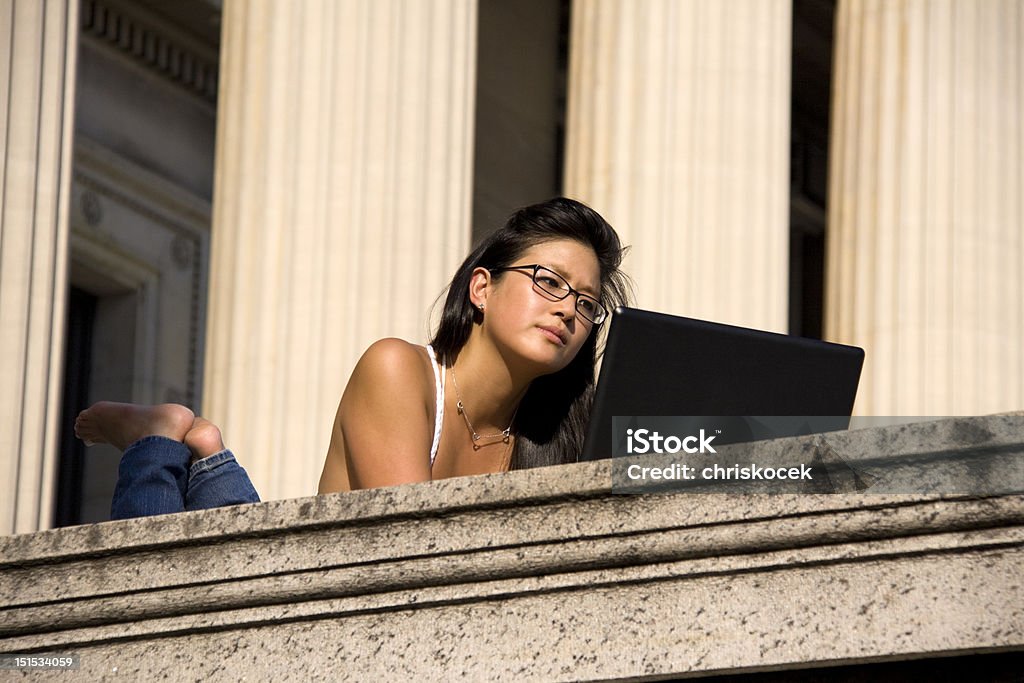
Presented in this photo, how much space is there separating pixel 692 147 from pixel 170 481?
10.0 meters

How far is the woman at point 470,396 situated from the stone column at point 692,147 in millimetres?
8108

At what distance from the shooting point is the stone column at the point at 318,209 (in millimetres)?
13945

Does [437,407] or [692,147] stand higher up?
[692,147]

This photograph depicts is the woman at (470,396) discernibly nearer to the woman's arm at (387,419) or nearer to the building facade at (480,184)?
the woman's arm at (387,419)

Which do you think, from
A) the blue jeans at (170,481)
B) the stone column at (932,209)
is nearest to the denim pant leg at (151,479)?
the blue jeans at (170,481)

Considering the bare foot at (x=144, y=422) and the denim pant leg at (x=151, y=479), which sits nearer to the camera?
the denim pant leg at (x=151, y=479)

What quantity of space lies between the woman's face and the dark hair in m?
0.07

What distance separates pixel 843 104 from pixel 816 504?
1501cm

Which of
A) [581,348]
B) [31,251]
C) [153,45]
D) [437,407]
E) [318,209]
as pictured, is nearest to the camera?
[437,407]

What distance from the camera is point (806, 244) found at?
3438cm

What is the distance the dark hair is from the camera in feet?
25.2

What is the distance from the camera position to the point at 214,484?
24.3 feet

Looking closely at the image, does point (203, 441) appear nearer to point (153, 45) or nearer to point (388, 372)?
point (388, 372)

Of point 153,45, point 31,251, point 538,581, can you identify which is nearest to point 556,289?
point 538,581
